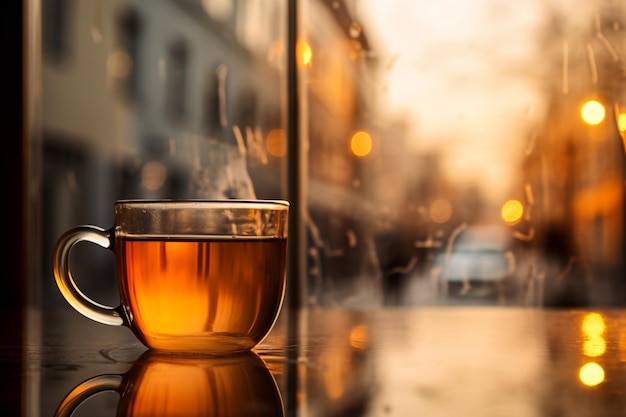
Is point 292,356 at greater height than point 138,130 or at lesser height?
lesser

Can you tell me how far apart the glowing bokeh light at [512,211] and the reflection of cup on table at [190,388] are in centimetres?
148

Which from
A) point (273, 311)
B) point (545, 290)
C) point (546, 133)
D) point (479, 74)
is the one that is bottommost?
point (545, 290)

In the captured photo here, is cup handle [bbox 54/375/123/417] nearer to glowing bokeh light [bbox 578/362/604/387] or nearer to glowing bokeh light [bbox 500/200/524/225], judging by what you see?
glowing bokeh light [bbox 578/362/604/387]

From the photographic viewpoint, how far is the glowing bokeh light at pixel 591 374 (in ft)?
1.59

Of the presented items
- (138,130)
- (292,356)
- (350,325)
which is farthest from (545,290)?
(292,356)

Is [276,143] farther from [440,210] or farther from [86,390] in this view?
[86,390]

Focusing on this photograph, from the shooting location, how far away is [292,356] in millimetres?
588

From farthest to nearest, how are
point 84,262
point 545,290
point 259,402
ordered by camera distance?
point 84,262 → point 545,290 → point 259,402

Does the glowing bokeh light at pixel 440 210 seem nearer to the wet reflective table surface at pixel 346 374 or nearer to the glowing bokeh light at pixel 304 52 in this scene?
the glowing bokeh light at pixel 304 52

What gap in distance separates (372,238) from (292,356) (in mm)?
1406

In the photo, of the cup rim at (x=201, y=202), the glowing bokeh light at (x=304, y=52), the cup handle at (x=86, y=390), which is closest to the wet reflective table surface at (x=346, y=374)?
the cup handle at (x=86, y=390)

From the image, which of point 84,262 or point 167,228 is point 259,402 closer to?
point 167,228

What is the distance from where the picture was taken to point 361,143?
6.62 feet

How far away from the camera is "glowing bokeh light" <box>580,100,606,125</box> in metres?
1.91
